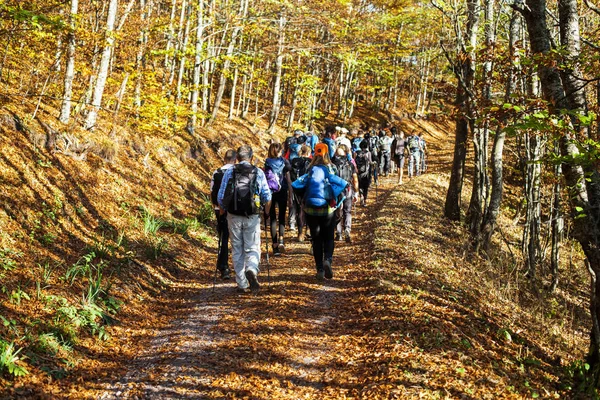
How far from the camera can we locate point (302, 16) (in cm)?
2039

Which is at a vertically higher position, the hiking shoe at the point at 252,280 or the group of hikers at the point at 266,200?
the group of hikers at the point at 266,200

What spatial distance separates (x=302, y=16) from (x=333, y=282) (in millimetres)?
14929

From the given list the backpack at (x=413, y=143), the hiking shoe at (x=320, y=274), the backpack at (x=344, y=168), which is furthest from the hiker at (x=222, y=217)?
the backpack at (x=413, y=143)

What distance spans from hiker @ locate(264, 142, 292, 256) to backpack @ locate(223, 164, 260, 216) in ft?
5.75

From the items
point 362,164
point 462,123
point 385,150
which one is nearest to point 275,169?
point 362,164

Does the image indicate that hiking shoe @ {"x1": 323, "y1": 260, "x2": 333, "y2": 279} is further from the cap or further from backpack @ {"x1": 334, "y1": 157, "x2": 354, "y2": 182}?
backpack @ {"x1": 334, "y1": 157, "x2": 354, "y2": 182}

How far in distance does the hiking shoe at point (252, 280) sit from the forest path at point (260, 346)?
0.42 feet

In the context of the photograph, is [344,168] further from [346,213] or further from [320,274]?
Answer: [320,274]

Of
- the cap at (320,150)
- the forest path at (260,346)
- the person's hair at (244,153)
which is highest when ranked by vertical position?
the cap at (320,150)

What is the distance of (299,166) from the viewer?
10.8 m

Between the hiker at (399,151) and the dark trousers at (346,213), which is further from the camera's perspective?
the hiker at (399,151)

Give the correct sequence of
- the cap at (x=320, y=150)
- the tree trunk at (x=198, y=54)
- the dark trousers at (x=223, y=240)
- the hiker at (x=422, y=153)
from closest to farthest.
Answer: the cap at (x=320, y=150)
the dark trousers at (x=223, y=240)
the tree trunk at (x=198, y=54)
the hiker at (x=422, y=153)

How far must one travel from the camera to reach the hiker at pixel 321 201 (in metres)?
8.07

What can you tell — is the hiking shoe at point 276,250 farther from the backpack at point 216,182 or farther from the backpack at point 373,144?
the backpack at point 373,144
